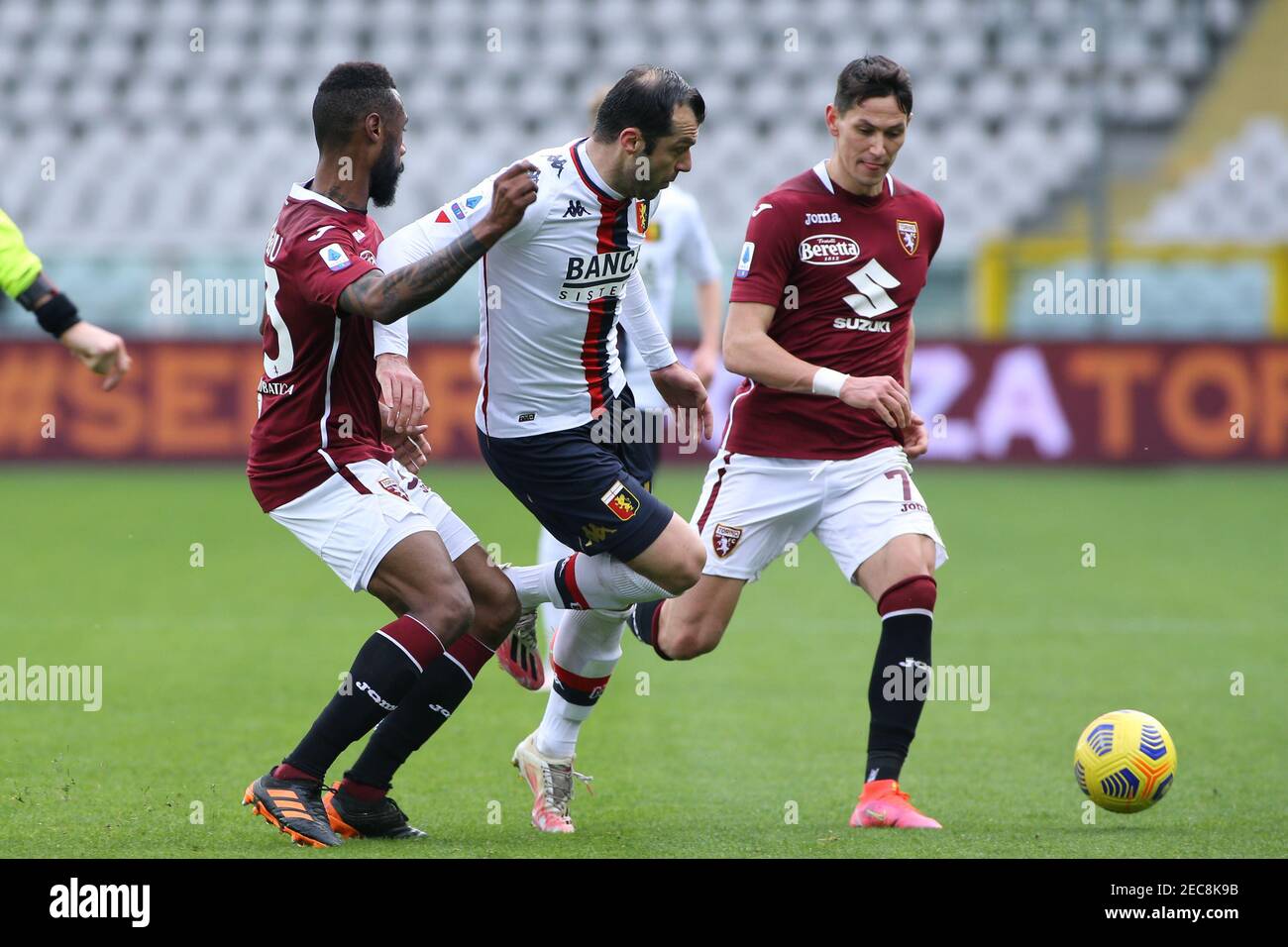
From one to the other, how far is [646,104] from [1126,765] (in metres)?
2.40

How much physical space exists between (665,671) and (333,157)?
3853 mm

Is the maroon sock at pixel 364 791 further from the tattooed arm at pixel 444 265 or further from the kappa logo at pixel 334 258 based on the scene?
the kappa logo at pixel 334 258

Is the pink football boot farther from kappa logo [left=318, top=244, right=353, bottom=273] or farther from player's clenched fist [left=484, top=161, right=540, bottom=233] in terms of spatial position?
kappa logo [left=318, top=244, right=353, bottom=273]

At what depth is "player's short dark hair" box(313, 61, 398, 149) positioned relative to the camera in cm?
498

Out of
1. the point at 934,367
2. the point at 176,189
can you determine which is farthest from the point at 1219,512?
the point at 176,189

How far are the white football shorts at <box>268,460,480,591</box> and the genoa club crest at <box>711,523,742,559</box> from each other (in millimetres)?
1164

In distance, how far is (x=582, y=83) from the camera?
76.8ft

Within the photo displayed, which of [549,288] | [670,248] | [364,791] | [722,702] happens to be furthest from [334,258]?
[670,248]

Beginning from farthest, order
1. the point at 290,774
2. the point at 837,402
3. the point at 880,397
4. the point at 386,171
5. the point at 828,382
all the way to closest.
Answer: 1. the point at 837,402
2. the point at 828,382
3. the point at 880,397
4. the point at 386,171
5. the point at 290,774

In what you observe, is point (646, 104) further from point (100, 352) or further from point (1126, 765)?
point (1126, 765)

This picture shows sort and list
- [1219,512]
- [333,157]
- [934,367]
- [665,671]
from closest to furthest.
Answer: [333,157]
[665,671]
[1219,512]
[934,367]

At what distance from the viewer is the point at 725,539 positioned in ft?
19.3

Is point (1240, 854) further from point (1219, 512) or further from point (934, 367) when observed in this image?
point (934, 367)

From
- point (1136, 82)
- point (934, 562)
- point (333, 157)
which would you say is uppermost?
point (1136, 82)
